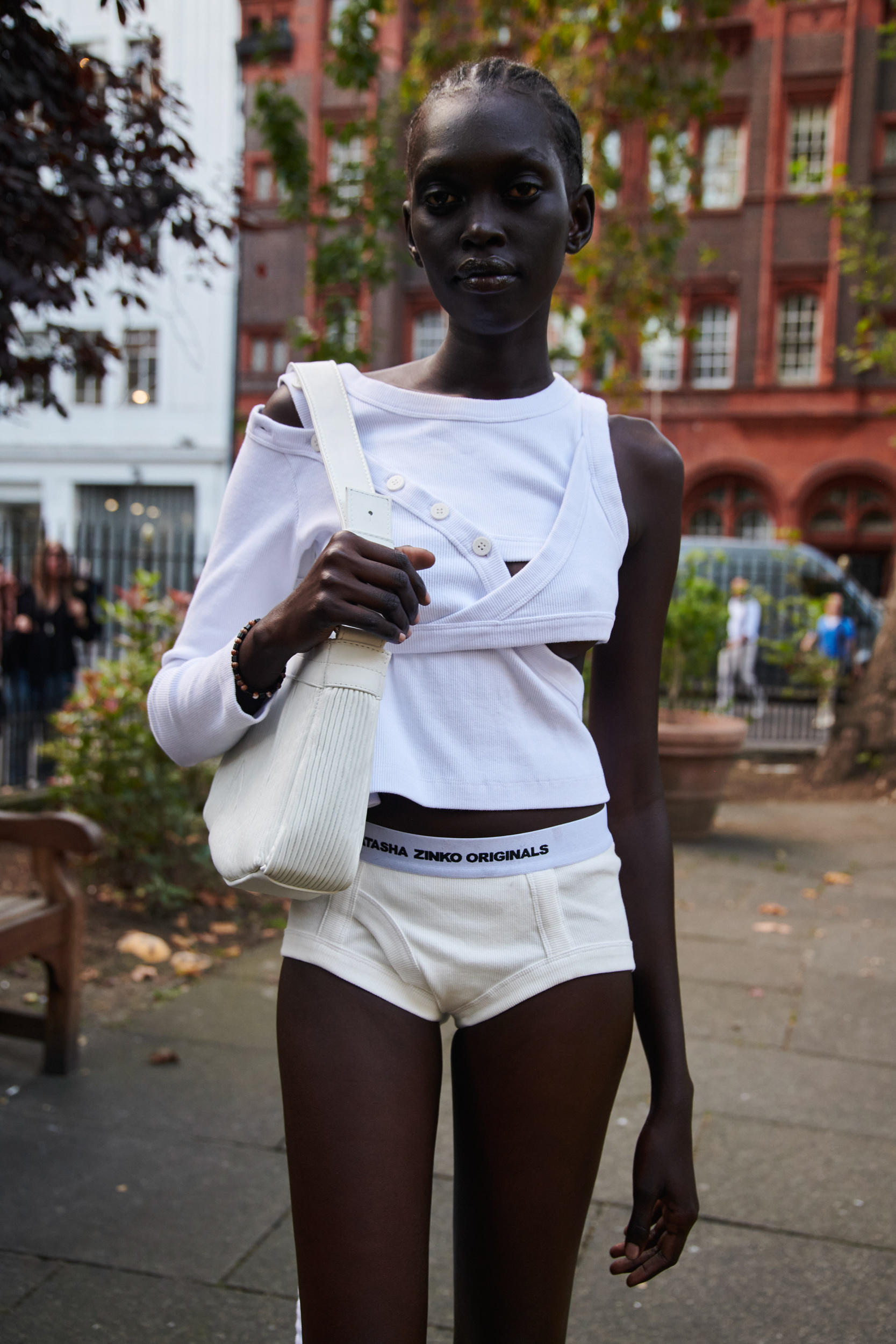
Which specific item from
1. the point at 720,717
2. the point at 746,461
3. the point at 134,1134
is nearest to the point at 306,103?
the point at 746,461

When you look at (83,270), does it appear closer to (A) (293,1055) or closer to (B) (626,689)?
(B) (626,689)

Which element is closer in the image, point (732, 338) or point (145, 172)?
point (145, 172)

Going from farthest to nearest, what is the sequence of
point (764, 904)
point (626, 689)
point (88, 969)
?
point (764, 904), point (88, 969), point (626, 689)

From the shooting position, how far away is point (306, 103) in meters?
29.7

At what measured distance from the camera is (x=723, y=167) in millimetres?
27859

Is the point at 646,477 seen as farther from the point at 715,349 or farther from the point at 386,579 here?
the point at 715,349

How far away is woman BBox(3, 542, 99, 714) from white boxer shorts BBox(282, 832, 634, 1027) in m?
7.62

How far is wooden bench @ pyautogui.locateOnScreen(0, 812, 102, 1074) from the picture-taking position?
3.96 m

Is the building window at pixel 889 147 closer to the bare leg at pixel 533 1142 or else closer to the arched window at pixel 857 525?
the arched window at pixel 857 525

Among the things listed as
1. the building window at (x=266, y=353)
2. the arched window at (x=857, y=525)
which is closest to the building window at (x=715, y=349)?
the arched window at (x=857, y=525)

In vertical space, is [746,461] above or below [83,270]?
above

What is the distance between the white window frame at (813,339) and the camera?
1072 inches

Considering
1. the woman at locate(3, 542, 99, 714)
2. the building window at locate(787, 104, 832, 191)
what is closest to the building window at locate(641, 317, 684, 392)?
the building window at locate(787, 104, 832, 191)

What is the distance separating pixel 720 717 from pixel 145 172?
5.74 m
